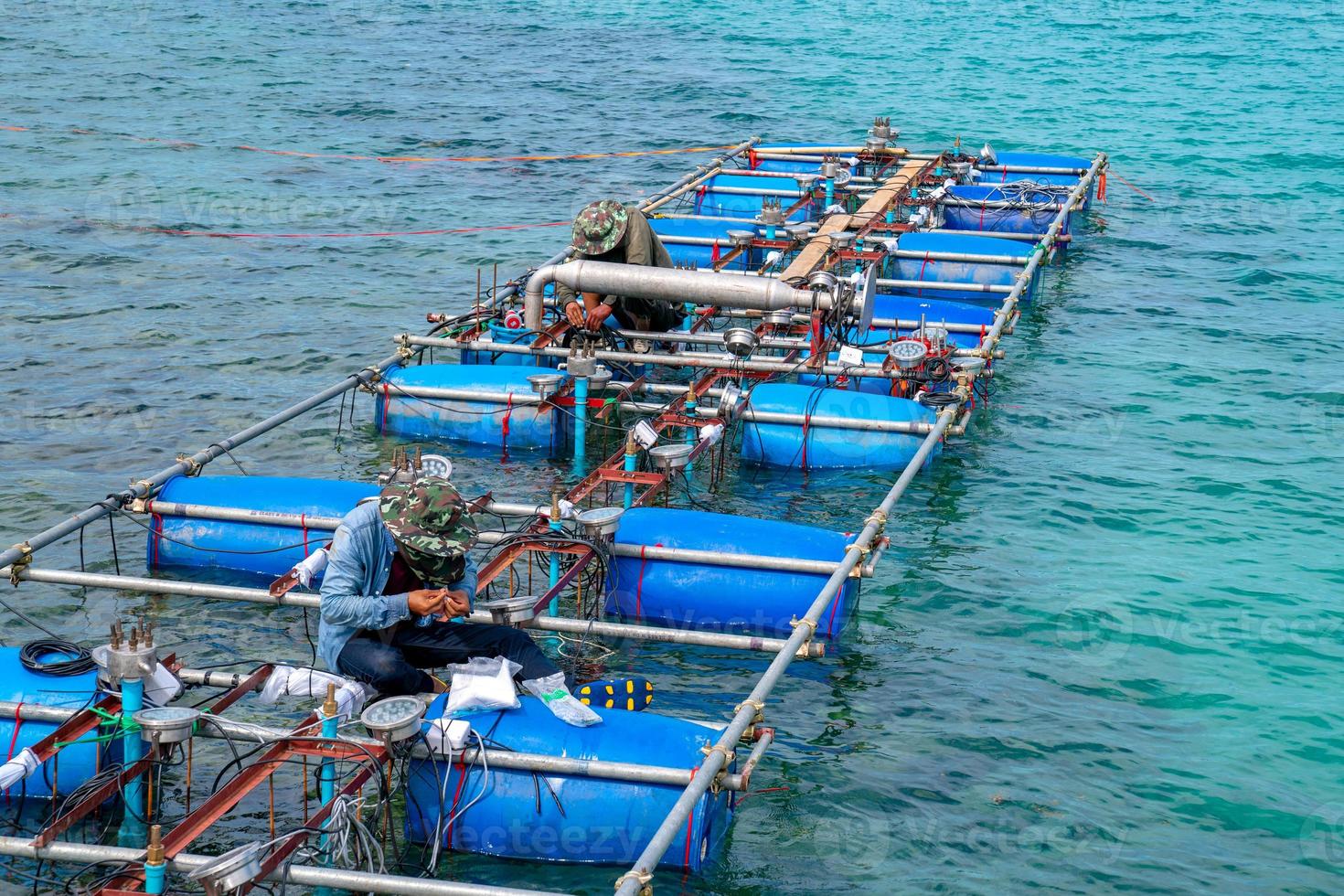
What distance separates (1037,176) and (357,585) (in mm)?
20708

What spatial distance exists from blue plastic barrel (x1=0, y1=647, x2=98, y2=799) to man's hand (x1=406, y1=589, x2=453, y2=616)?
191cm

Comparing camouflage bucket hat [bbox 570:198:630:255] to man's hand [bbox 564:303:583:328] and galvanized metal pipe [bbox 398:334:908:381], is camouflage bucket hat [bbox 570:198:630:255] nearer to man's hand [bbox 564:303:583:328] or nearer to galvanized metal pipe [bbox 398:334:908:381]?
man's hand [bbox 564:303:583:328]

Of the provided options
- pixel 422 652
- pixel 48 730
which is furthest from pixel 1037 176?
pixel 48 730

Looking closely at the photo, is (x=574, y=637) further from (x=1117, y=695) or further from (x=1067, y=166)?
(x=1067, y=166)

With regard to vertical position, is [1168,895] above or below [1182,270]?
below

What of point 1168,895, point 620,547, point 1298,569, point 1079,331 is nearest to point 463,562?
point 620,547

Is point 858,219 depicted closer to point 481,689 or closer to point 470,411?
point 470,411

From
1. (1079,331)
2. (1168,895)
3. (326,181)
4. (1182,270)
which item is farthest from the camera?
A: (326,181)

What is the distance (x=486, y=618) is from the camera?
10.6 metres

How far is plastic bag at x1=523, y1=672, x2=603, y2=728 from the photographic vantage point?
8969 millimetres

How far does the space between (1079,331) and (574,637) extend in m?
12.4

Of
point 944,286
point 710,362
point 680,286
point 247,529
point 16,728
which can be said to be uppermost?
point 680,286

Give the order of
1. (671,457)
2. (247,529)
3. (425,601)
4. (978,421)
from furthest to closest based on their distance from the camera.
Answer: (978,421) < (671,457) < (247,529) < (425,601)

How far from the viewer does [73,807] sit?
27.0 feet
